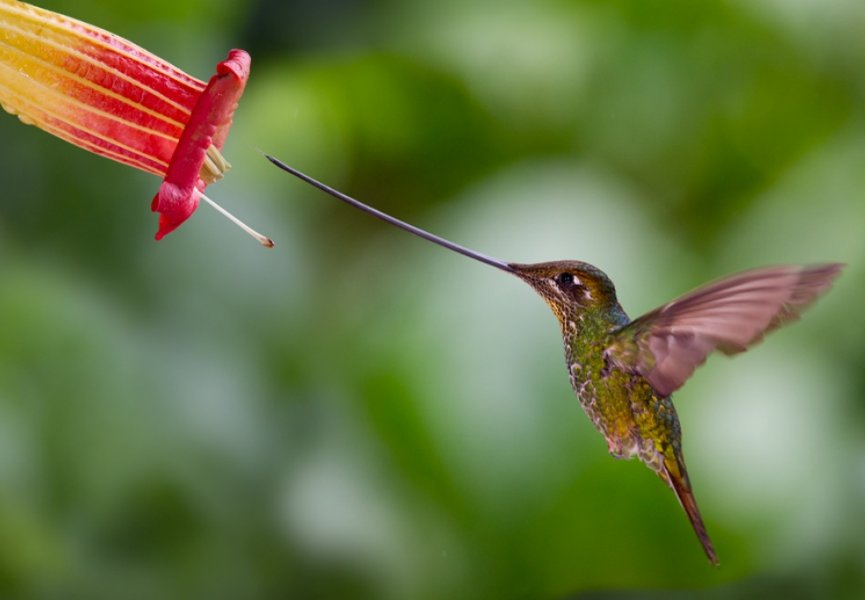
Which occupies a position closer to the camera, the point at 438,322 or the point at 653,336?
the point at 653,336

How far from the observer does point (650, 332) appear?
89cm

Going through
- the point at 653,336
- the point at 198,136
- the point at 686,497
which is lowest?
the point at 686,497

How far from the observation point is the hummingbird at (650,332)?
29.8 inches

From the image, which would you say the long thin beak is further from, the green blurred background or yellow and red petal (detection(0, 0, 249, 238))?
the green blurred background

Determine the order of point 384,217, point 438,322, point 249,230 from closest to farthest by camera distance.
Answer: point 384,217, point 249,230, point 438,322

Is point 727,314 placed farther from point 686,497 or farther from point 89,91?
point 89,91

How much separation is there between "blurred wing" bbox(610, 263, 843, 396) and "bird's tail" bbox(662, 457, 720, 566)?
10 cm

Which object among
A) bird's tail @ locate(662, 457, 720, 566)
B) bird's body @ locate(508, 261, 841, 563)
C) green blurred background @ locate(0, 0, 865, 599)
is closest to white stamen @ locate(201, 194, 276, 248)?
bird's body @ locate(508, 261, 841, 563)

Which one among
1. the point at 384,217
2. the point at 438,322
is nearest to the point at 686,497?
the point at 384,217

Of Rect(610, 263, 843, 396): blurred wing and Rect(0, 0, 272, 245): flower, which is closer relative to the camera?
Rect(610, 263, 843, 396): blurred wing

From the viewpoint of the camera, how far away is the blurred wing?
754 millimetres

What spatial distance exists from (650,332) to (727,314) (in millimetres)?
105

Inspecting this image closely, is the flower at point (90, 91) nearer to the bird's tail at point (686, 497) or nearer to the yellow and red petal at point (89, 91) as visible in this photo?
the yellow and red petal at point (89, 91)

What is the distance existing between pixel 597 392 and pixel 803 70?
1861 mm
